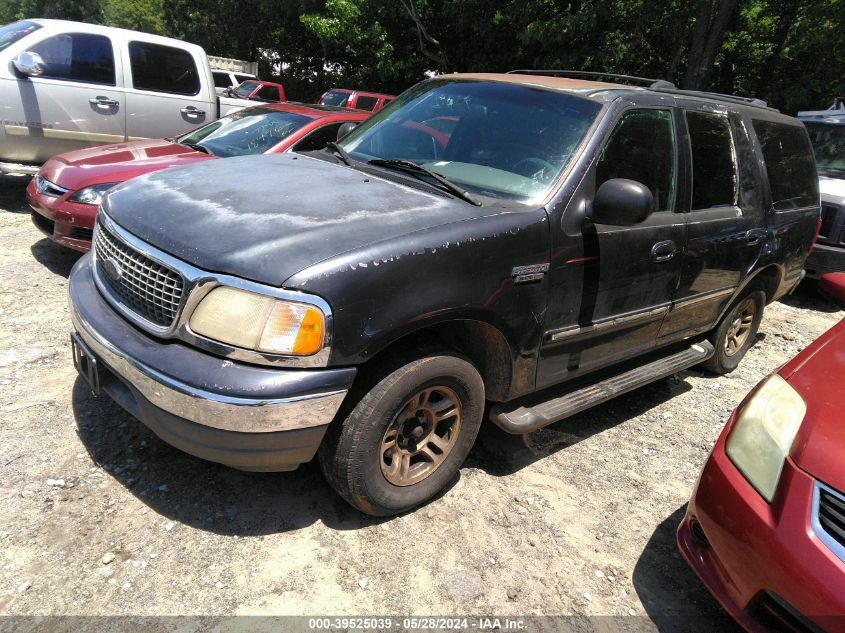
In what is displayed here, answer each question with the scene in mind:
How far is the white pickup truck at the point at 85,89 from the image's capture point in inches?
251

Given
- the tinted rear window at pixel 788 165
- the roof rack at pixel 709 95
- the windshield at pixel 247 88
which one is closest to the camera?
the roof rack at pixel 709 95

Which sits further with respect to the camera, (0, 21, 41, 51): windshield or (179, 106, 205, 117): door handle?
(179, 106, 205, 117): door handle

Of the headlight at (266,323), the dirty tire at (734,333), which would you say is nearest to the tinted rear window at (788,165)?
the dirty tire at (734,333)

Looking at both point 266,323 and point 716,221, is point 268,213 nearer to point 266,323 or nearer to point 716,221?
point 266,323

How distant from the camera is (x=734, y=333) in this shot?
184 inches

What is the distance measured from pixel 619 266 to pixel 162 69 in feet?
22.0

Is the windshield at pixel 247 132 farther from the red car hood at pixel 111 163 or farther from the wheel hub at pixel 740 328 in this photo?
the wheel hub at pixel 740 328

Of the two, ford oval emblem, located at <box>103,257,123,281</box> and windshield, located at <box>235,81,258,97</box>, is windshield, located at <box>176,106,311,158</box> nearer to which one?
ford oval emblem, located at <box>103,257,123,281</box>

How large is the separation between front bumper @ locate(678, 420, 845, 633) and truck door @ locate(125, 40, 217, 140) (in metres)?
7.27

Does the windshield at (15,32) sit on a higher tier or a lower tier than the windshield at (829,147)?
higher

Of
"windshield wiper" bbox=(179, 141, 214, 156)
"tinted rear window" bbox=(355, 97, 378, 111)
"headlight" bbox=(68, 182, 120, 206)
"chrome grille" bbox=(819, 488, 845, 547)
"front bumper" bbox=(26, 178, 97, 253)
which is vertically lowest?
"tinted rear window" bbox=(355, 97, 378, 111)

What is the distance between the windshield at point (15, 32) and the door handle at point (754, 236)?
748 cm

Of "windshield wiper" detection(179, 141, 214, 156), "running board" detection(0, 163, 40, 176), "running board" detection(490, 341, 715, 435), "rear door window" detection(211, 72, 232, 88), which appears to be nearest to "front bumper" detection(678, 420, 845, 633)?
"running board" detection(490, 341, 715, 435)

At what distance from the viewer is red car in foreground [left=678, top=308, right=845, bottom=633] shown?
1833 millimetres
